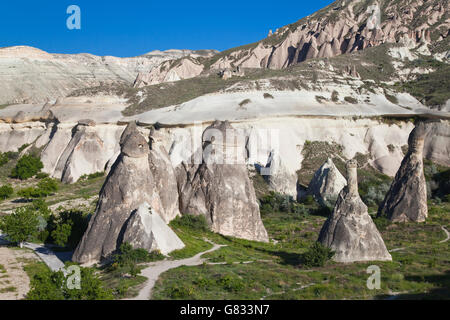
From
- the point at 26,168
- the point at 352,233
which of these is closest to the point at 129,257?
the point at 352,233

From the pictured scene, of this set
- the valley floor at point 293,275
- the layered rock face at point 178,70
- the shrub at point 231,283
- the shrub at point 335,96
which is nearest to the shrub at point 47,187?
the valley floor at point 293,275

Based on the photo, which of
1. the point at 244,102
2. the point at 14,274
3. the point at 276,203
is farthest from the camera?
the point at 244,102

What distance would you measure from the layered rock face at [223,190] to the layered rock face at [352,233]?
676cm

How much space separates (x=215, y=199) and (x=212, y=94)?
A: 1358 inches

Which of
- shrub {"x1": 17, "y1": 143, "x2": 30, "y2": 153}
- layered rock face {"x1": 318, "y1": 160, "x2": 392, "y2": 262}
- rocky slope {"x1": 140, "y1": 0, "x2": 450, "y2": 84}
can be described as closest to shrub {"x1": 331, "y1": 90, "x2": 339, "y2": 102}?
rocky slope {"x1": 140, "y1": 0, "x2": 450, "y2": 84}

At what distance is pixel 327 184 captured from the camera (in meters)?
41.1

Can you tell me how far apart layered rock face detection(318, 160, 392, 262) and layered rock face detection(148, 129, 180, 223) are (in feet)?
30.0

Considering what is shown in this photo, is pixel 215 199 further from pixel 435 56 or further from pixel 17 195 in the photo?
pixel 435 56

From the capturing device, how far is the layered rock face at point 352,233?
19.5 meters

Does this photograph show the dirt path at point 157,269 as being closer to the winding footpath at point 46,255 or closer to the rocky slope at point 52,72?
the winding footpath at point 46,255

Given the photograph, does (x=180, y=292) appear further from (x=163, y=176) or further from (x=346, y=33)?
(x=346, y=33)

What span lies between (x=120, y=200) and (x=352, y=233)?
1051cm

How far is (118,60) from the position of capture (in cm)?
17388

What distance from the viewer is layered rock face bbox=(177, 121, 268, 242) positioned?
26.4m
